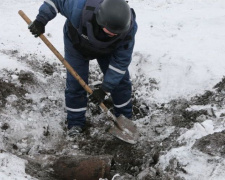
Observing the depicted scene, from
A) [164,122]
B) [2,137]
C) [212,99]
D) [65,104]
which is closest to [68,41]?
[65,104]

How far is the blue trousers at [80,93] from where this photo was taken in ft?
12.9

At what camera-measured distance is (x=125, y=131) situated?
408 centimetres

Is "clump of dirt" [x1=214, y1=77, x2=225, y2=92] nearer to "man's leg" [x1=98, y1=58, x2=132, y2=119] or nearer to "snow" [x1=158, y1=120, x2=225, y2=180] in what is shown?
"snow" [x1=158, y1=120, x2=225, y2=180]

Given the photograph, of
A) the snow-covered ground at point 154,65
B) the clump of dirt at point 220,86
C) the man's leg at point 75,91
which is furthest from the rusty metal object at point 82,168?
the clump of dirt at point 220,86

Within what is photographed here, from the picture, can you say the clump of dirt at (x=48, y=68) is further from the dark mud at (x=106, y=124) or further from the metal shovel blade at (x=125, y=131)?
the metal shovel blade at (x=125, y=131)

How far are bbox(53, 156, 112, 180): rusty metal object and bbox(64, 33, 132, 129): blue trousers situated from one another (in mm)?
950

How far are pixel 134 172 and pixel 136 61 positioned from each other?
6.95 ft

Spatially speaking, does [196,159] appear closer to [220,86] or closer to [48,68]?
[220,86]

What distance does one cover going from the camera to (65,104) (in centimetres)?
449

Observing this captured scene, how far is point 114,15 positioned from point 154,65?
87.2 inches

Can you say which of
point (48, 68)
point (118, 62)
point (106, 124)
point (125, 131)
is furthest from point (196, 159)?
point (48, 68)

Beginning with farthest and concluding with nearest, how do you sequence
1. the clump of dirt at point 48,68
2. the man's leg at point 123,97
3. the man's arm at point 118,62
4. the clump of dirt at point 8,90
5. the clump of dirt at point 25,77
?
1. the clump of dirt at point 48,68
2. the clump of dirt at point 25,77
3. the man's leg at point 123,97
4. the clump of dirt at point 8,90
5. the man's arm at point 118,62

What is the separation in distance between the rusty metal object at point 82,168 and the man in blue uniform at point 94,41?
795mm

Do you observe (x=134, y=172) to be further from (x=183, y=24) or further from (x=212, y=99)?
(x=183, y=24)
